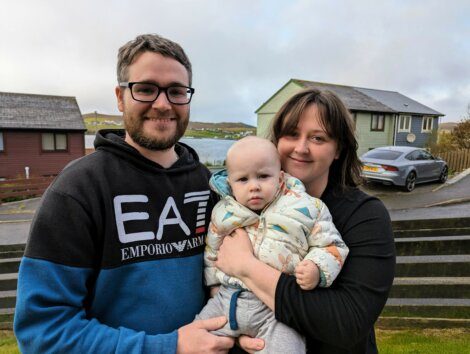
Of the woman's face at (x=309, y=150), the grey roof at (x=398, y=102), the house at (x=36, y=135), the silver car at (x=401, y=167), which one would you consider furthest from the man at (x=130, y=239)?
the grey roof at (x=398, y=102)

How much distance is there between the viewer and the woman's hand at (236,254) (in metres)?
1.84

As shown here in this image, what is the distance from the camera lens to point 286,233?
181 cm

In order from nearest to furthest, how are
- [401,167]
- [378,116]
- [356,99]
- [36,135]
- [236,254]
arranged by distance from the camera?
[236,254] → [401,167] → [36,135] → [378,116] → [356,99]

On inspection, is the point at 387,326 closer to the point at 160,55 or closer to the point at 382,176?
the point at 160,55

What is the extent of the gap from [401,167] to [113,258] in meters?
14.1

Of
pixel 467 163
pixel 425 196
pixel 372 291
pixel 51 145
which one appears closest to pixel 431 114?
pixel 467 163

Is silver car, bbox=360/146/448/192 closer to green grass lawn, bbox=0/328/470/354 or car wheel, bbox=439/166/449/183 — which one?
car wheel, bbox=439/166/449/183

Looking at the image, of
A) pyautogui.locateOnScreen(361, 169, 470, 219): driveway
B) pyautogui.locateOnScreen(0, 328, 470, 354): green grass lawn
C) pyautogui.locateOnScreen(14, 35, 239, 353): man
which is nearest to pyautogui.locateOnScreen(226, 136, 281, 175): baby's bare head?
pyautogui.locateOnScreen(14, 35, 239, 353): man

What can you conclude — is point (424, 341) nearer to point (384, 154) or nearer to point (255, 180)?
point (255, 180)

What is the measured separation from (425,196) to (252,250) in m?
13.5

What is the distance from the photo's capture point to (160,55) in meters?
1.92

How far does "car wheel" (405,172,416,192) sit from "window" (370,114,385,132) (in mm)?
17281

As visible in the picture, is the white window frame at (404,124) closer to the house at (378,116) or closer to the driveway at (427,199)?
the house at (378,116)

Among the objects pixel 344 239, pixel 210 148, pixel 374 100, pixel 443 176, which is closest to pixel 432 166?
pixel 443 176
